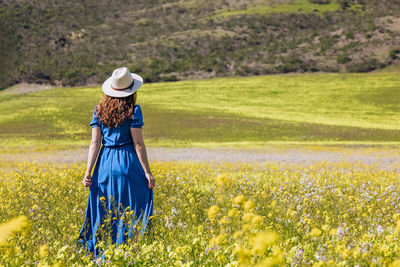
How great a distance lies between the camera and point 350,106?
49.5m

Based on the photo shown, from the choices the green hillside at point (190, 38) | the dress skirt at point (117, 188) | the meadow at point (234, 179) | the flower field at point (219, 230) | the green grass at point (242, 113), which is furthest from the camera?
the green hillside at point (190, 38)

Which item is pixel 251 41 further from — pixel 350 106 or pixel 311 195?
pixel 311 195

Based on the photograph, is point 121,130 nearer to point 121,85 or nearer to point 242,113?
point 121,85

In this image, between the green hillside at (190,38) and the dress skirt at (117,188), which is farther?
the green hillside at (190,38)

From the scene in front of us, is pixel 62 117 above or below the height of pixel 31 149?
below


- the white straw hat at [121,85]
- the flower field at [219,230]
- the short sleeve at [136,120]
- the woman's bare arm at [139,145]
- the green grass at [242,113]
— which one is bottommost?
the green grass at [242,113]

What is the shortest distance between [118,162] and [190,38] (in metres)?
108

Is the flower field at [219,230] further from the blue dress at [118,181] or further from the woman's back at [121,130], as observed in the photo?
the woman's back at [121,130]

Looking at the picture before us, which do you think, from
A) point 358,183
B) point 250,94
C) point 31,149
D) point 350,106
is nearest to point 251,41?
point 250,94

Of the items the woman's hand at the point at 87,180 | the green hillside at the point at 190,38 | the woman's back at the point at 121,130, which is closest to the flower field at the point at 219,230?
the woman's hand at the point at 87,180

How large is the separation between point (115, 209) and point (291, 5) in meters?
141

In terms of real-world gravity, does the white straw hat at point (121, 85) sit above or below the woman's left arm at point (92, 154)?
above

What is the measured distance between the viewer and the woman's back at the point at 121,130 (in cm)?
529

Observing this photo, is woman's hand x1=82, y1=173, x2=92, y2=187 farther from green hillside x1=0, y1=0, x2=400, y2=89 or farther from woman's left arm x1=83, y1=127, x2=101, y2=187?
green hillside x1=0, y1=0, x2=400, y2=89
